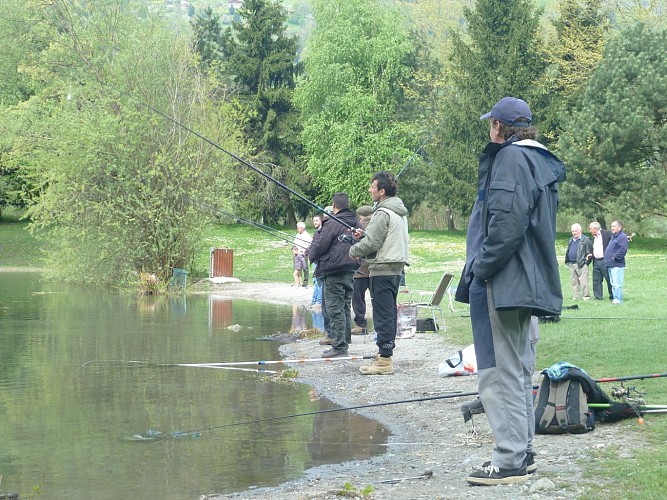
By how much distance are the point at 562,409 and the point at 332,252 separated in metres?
5.81

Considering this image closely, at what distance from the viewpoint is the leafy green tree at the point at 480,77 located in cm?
5594

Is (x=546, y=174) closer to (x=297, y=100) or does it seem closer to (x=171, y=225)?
(x=171, y=225)

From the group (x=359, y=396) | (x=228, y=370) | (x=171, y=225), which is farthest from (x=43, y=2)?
(x=359, y=396)

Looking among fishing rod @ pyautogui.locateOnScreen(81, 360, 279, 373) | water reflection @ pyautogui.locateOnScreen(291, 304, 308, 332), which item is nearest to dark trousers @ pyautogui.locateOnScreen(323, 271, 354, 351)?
fishing rod @ pyautogui.locateOnScreen(81, 360, 279, 373)

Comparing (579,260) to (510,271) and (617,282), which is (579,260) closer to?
(617,282)

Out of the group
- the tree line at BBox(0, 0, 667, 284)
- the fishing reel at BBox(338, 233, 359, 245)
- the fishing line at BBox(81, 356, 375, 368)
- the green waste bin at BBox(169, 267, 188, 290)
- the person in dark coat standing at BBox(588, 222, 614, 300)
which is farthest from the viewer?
the tree line at BBox(0, 0, 667, 284)

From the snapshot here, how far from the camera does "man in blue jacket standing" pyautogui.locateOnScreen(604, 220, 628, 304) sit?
70.7 ft

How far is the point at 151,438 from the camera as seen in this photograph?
8.49 metres

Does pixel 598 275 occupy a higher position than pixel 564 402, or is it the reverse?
pixel 598 275

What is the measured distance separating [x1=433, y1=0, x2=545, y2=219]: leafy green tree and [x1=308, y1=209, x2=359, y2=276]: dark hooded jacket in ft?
142

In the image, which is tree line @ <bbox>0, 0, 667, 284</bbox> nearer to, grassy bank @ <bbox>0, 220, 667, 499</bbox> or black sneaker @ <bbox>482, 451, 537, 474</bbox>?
grassy bank @ <bbox>0, 220, 667, 499</bbox>

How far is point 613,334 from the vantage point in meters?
14.3

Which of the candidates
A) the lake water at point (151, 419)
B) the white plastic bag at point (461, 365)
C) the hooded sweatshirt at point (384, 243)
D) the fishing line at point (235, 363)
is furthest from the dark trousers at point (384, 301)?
the fishing line at point (235, 363)

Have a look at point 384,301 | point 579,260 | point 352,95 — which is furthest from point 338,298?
point 352,95
